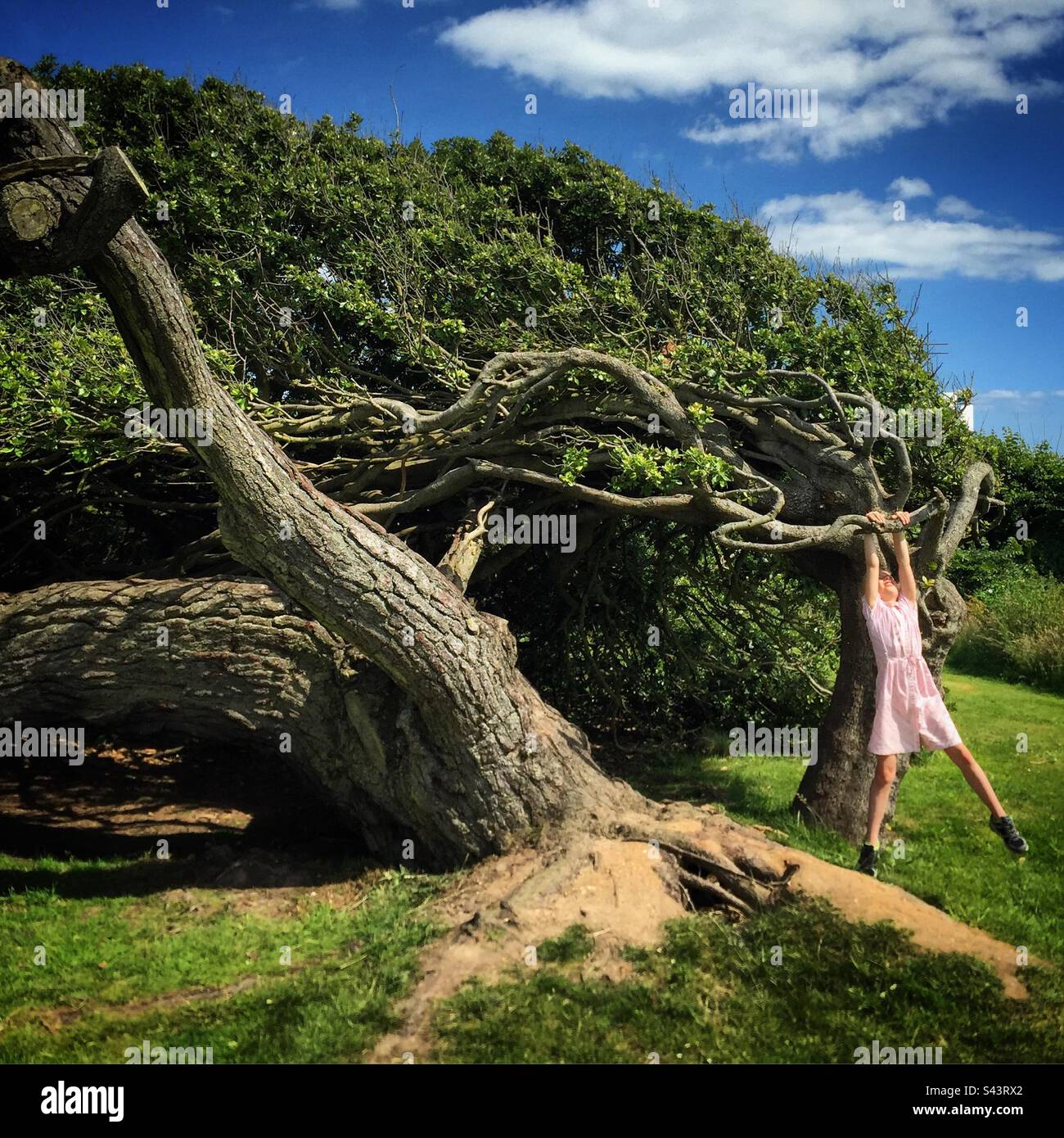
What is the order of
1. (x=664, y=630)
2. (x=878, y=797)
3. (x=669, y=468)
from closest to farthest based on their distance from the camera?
(x=878, y=797), (x=669, y=468), (x=664, y=630)

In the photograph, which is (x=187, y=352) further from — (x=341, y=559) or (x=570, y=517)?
(x=570, y=517)

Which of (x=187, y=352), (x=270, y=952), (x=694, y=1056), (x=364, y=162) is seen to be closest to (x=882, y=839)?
(x=694, y=1056)

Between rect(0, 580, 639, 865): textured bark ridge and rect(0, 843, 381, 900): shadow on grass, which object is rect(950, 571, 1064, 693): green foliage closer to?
rect(0, 580, 639, 865): textured bark ridge

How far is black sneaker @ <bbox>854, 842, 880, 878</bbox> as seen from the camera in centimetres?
665

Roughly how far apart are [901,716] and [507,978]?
3.29 m

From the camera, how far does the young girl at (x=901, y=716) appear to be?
22.0 feet

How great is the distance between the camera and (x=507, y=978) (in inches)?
212

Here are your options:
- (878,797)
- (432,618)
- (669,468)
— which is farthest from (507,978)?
(669,468)

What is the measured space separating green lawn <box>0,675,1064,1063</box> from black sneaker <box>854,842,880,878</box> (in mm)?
345

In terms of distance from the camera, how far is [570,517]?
9.64 meters

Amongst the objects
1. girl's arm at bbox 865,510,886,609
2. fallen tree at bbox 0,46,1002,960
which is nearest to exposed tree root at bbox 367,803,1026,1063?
fallen tree at bbox 0,46,1002,960

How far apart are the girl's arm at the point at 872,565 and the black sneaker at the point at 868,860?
1630 millimetres

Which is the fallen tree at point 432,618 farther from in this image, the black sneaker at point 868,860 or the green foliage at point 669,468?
the black sneaker at point 868,860

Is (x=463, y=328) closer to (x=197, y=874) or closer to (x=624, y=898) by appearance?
(x=197, y=874)
